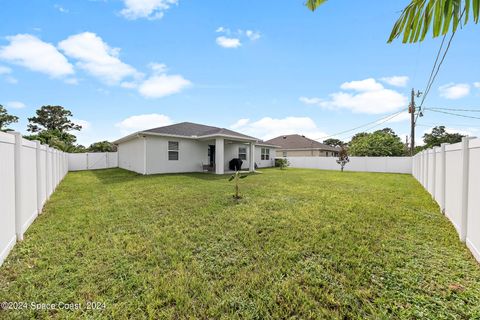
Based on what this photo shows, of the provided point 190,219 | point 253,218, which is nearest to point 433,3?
point 253,218

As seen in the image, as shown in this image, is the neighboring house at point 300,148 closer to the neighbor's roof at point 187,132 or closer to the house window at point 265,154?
the house window at point 265,154

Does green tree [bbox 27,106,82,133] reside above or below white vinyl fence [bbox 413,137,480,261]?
above

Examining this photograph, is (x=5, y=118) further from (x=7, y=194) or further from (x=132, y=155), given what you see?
(x=7, y=194)

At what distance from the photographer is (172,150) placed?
15109mm

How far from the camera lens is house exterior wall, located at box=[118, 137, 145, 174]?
14.7 metres

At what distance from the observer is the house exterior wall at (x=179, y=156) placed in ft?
46.7

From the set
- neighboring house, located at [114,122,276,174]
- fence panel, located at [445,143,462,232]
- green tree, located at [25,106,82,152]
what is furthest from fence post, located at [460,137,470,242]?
green tree, located at [25,106,82,152]

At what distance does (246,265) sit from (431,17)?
307 centimetres

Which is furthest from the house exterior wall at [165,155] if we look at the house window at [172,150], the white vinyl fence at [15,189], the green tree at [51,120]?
the green tree at [51,120]

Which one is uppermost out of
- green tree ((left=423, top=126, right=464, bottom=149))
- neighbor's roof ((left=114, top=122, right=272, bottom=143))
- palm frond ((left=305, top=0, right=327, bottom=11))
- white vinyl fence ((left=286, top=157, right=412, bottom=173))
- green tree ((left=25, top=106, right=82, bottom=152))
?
green tree ((left=25, top=106, right=82, bottom=152))

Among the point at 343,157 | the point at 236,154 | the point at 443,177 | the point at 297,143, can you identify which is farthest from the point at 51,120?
the point at 443,177

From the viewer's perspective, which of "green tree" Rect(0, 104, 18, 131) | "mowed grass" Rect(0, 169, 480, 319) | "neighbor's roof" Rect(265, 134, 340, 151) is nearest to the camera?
"mowed grass" Rect(0, 169, 480, 319)

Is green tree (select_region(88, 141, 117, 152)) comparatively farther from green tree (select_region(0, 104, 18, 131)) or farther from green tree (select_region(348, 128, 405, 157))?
green tree (select_region(348, 128, 405, 157))

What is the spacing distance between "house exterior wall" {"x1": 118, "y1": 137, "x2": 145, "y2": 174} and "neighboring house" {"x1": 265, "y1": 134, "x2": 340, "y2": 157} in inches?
732
